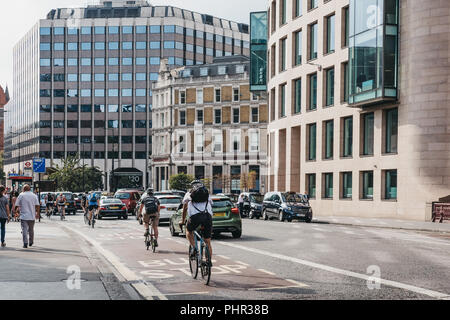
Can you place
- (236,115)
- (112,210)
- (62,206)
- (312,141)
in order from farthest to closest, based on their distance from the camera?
(236,115) → (312,141) → (62,206) → (112,210)

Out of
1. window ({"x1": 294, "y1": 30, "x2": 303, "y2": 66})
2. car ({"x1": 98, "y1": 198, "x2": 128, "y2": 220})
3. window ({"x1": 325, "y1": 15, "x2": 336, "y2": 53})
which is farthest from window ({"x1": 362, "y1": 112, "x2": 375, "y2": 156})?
car ({"x1": 98, "y1": 198, "x2": 128, "y2": 220})

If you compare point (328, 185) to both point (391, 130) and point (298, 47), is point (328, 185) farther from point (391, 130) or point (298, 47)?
point (298, 47)

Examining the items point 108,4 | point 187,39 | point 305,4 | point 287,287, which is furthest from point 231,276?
point 108,4

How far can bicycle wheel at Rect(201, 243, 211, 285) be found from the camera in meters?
10.0

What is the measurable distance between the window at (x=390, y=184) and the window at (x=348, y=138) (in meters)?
4.58

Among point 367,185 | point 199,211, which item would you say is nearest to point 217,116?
point 367,185

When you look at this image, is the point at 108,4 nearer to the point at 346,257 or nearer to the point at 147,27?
the point at 147,27

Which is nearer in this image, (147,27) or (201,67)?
(201,67)

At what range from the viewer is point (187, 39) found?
106500 millimetres

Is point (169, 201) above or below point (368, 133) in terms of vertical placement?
below

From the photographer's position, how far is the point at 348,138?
1682 inches

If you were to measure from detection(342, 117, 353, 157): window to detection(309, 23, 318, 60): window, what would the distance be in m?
6.92

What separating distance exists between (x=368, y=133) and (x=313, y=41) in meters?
10.6

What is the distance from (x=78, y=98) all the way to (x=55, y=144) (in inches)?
351
